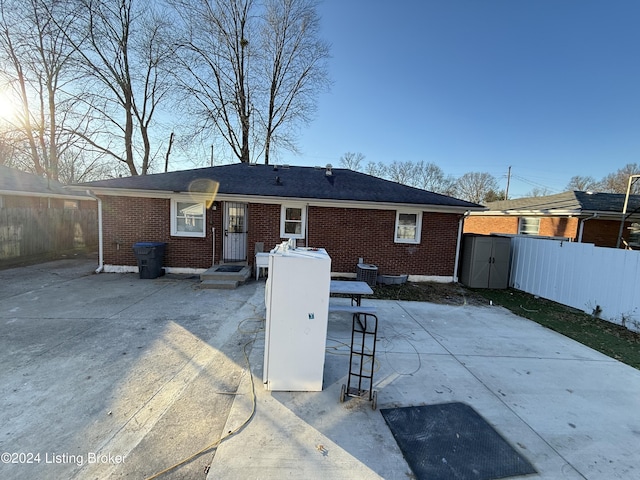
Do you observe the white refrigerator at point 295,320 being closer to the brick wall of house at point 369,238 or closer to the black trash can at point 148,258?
the brick wall of house at point 369,238

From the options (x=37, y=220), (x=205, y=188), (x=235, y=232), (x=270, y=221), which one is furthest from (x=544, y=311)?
(x=37, y=220)

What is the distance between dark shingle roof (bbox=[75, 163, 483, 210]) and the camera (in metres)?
8.70

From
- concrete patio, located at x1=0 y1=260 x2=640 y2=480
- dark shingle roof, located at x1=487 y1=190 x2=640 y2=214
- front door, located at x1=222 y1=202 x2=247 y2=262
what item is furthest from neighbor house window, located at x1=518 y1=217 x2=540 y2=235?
front door, located at x1=222 y1=202 x2=247 y2=262

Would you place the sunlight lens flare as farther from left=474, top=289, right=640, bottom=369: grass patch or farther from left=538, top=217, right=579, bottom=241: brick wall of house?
left=538, top=217, right=579, bottom=241: brick wall of house

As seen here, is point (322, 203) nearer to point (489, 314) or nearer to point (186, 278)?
point (186, 278)

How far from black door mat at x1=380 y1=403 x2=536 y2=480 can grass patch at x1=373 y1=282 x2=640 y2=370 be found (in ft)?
12.0

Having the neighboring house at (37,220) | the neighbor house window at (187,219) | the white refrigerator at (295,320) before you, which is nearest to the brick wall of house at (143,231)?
the neighbor house window at (187,219)

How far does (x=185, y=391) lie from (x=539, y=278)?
9.56 meters

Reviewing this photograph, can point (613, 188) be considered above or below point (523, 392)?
above

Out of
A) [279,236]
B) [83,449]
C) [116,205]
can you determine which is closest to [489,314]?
[279,236]

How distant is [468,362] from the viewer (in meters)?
4.14

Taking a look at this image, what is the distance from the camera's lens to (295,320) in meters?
3.12

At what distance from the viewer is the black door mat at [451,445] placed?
2.25 m

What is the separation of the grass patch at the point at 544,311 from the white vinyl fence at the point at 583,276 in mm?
245
